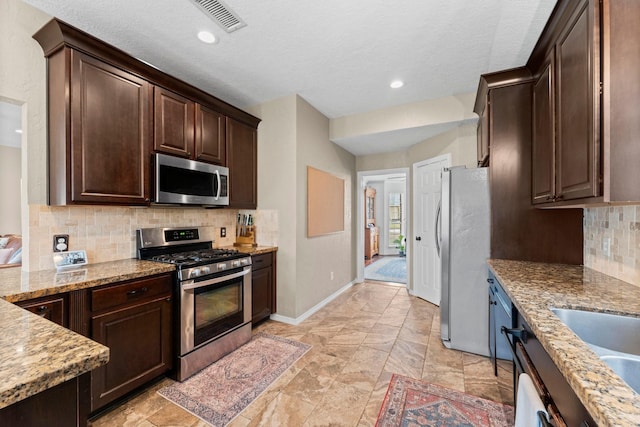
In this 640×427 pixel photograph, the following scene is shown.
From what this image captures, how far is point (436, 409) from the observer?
183cm

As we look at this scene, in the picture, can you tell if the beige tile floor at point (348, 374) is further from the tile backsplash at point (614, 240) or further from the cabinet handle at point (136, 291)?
the tile backsplash at point (614, 240)

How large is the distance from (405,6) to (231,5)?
1.20m

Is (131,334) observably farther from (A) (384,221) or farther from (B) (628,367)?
(A) (384,221)

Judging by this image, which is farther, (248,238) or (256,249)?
(248,238)

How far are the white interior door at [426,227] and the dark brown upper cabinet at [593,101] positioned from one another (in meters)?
1.99

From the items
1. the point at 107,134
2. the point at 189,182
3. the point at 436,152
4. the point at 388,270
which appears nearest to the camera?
the point at 107,134

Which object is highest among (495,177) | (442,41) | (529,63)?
(442,41)

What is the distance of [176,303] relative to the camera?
214 centimetres

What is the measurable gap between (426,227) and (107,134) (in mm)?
3933

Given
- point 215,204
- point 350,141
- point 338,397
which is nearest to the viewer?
point 338,397

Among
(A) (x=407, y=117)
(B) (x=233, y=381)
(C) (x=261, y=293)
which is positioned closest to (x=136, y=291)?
(B) (x=233, y=381)

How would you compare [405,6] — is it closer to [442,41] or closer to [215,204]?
[442,41]

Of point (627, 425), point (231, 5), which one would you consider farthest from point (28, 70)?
point (627, 425)

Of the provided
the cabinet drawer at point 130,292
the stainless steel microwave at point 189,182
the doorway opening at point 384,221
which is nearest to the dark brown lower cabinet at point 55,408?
the cabinet drawer at point 130,292
